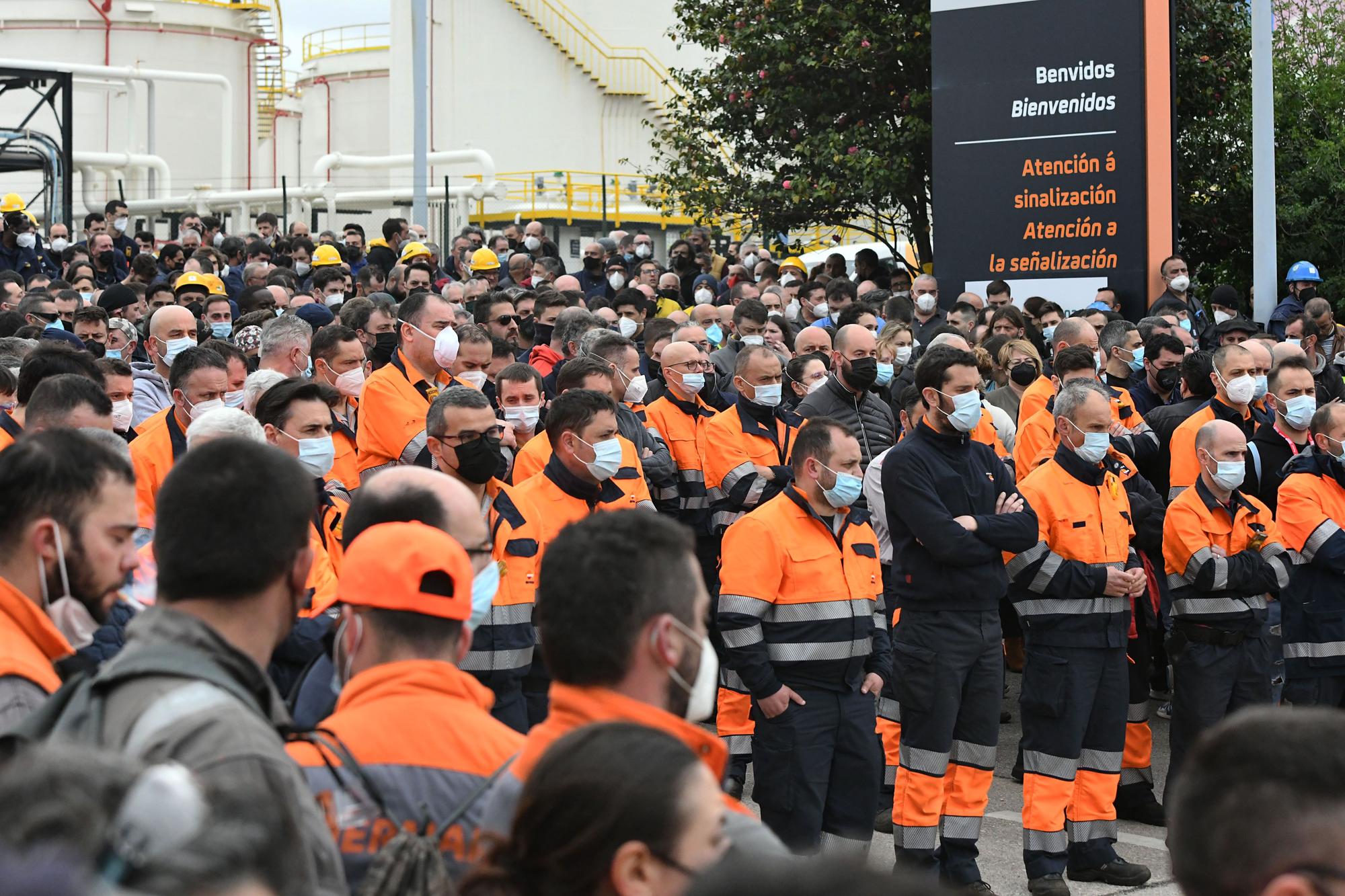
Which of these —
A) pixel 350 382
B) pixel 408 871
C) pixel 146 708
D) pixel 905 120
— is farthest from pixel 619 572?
pixel 905 120

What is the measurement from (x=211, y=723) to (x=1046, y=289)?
13.3m

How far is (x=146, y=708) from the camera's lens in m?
2.54

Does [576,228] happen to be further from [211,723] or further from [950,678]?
[211,723]

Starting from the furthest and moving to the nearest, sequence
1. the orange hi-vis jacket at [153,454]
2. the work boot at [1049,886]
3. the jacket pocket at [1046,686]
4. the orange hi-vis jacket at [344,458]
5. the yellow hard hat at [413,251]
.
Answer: the yellow hard hat at [413,251]
the orange hi-vis jacket at [344,458]
the jacket pocket at [1046,686]
the work boot at [1049,886]
the orange hi-vis jacket at [153,454]

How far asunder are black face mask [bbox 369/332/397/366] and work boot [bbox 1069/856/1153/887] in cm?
513

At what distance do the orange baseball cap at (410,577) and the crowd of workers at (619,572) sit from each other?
12 mm

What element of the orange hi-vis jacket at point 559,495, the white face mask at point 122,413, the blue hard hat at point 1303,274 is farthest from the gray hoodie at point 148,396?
the blue hard hat at point 1303,274

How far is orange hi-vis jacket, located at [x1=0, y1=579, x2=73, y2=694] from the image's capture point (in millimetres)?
3166

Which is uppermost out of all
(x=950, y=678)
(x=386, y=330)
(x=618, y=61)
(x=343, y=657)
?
(x=618, y=61)

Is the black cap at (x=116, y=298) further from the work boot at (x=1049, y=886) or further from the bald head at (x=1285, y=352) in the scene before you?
the work boot at (x=1049, y=886)

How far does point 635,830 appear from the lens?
7.23 ft

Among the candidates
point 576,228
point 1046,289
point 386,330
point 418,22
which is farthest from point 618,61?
point 386,330

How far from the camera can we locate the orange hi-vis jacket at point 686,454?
899 centimetres

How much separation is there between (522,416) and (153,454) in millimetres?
1856
